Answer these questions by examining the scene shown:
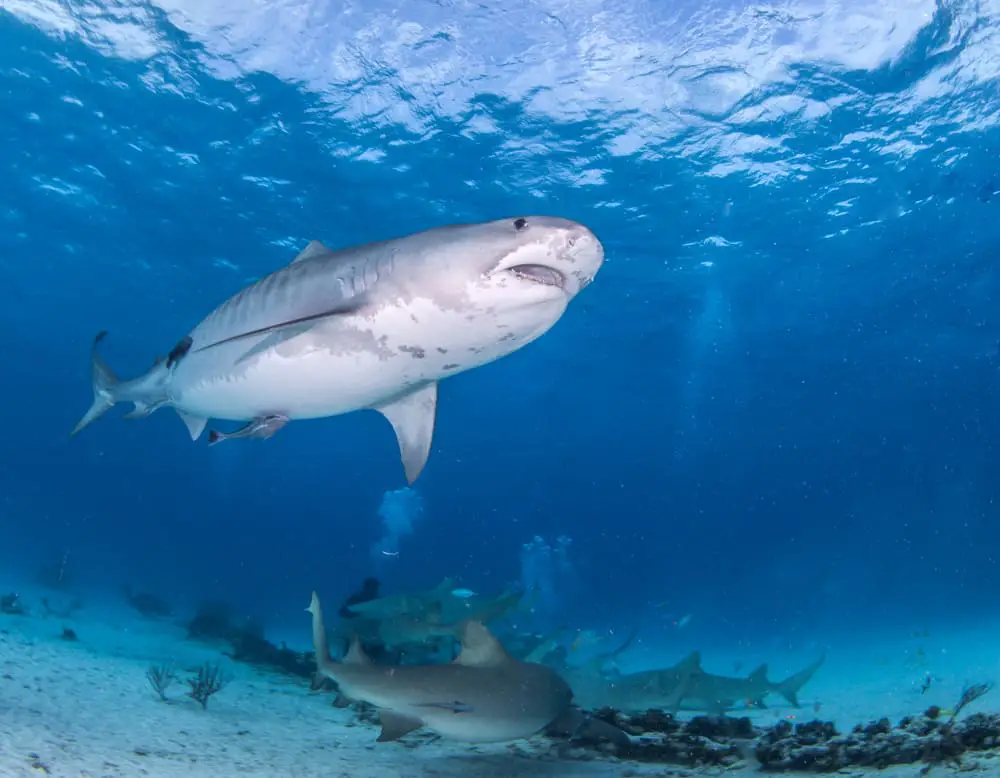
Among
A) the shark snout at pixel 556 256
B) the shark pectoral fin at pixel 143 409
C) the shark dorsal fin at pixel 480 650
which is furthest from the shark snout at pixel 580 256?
the shark pectoral fin at pixel 143 409

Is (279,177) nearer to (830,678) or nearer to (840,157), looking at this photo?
(840,157)

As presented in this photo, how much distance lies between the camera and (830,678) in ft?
68.9

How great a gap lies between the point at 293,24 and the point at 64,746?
13421 millimetres

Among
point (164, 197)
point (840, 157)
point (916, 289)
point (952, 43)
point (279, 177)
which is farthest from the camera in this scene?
point (916, 289)

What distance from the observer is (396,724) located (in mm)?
5527

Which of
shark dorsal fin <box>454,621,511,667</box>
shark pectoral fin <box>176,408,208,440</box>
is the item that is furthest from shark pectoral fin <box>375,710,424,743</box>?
shark pectoral fin <box>176,408,208,440</box>

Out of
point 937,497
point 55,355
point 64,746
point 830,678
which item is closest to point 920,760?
point 64,746

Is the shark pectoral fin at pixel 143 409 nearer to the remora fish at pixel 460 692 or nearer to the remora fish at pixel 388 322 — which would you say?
the remora fish at pixel 388 322

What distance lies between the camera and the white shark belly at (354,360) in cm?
428

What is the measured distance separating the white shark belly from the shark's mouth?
0.73 ft

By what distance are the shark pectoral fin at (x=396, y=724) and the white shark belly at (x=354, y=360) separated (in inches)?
108

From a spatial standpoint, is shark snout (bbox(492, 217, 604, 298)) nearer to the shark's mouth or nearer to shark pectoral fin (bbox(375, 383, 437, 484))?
the shark's mouth

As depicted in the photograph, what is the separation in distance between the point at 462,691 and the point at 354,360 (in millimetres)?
3205

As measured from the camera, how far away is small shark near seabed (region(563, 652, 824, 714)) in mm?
8844
